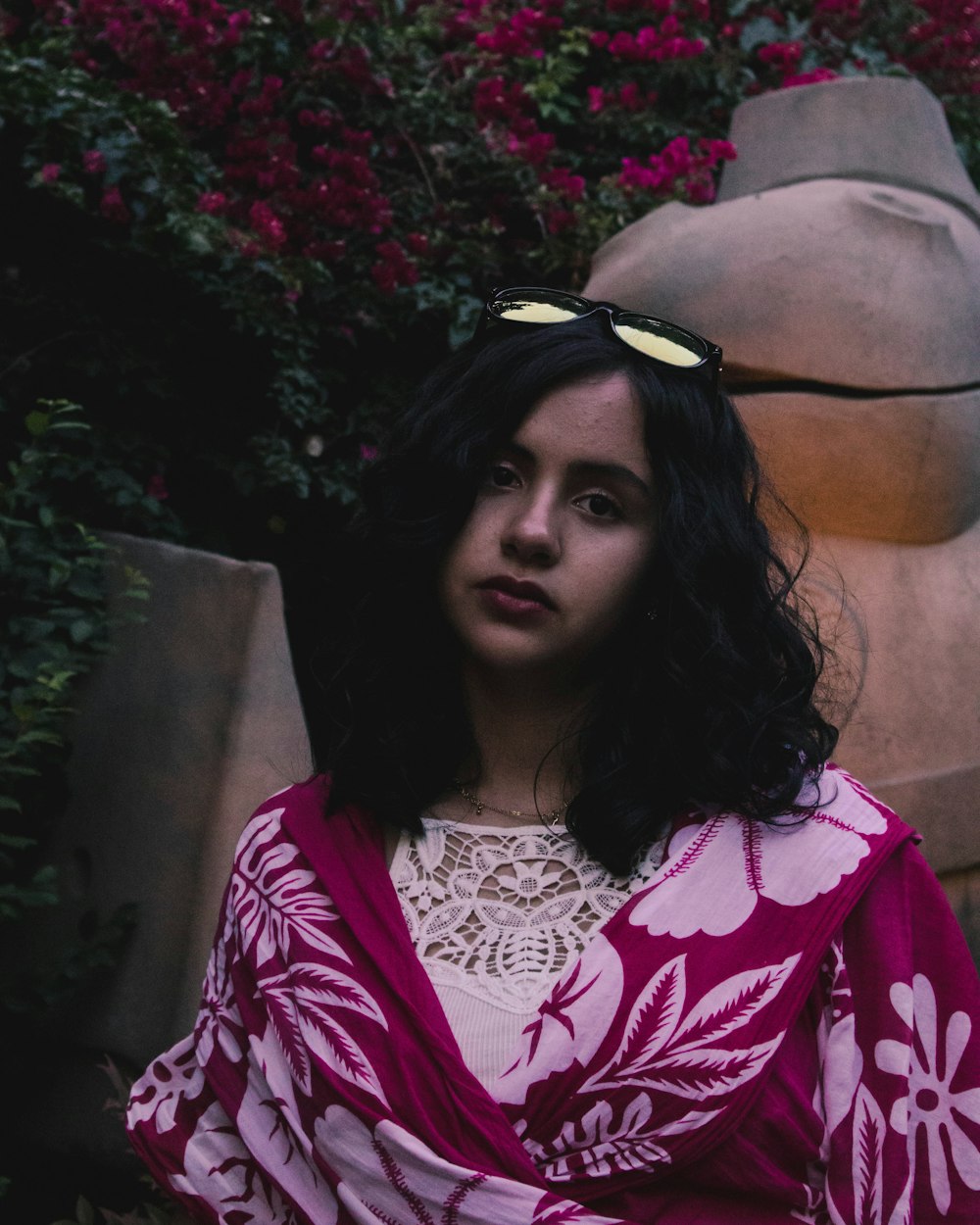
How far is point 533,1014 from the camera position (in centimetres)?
119

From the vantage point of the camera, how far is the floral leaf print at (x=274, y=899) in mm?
1322

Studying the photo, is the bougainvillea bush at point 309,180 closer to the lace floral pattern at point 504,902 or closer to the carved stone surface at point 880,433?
the carved stone surface at point 880,433

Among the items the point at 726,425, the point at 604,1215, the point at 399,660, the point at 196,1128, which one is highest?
the point at 726,425

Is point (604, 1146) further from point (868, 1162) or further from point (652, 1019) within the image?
point (868, 1162)

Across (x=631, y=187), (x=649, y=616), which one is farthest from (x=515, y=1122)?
(x=631, y=187)

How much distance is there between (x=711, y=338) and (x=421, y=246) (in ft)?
3.53

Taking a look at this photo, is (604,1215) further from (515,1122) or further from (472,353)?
(472,353)

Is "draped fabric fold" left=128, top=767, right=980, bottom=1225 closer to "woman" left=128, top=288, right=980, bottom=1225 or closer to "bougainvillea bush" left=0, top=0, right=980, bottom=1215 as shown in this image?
"woman" left=128, top=288, right=980, bottom=1225

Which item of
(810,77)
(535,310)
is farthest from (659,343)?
(810,77)

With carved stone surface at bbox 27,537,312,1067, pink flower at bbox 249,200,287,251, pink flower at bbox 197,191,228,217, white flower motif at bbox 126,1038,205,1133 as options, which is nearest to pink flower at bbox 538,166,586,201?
pink flower at bbox 249,200,287,251

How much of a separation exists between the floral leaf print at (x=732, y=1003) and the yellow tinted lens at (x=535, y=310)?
73cm

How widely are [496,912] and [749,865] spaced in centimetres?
26

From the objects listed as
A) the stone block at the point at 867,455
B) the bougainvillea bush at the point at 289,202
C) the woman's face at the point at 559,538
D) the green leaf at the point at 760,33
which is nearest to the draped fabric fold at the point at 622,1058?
the woman's face at the point at 559,538

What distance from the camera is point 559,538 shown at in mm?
1289
